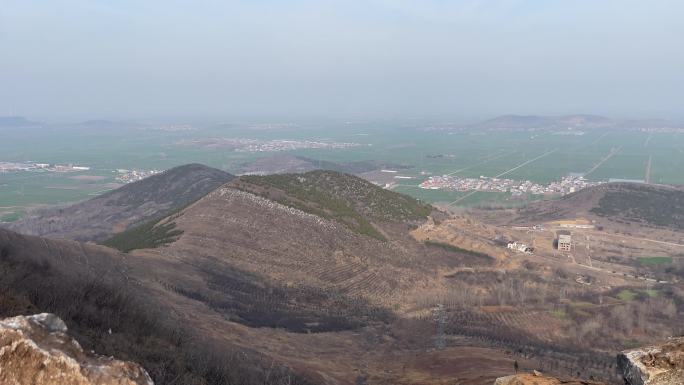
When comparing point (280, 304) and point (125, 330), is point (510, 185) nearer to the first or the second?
point (280, 304)

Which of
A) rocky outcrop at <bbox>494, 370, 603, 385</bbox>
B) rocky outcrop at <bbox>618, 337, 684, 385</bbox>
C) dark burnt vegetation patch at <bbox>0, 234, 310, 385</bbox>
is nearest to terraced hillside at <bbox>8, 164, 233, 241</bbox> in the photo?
dark burnt vegetation patch at <bbox>0, 234, 310, 385</bbox>

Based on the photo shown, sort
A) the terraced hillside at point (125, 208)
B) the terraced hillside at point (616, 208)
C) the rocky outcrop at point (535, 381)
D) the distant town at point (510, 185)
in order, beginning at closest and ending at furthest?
1. the rocky outcrop at point (535, 381)
2. the terraced hillside at point (125, 208)
3. the terraced hillside at point (616, 208)
4. the distant town at point (510, 185)

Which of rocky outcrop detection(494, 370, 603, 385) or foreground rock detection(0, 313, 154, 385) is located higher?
foreground rock detection(0, 313, 154, 385)

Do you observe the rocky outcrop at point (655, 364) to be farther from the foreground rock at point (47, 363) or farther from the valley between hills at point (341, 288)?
the foreground rock at point (47, 363)

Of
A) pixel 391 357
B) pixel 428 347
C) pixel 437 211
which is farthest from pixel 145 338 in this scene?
pixel 437 211

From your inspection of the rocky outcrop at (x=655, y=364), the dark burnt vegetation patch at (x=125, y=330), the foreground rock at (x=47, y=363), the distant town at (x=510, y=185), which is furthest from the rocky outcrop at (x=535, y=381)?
the distant town at (x=510, y=185)

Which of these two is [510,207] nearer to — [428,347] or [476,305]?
[476,305]

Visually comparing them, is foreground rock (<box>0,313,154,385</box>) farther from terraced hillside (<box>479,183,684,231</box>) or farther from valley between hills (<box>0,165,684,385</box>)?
terraced hillside (<box>479,183,684,231</box>)
